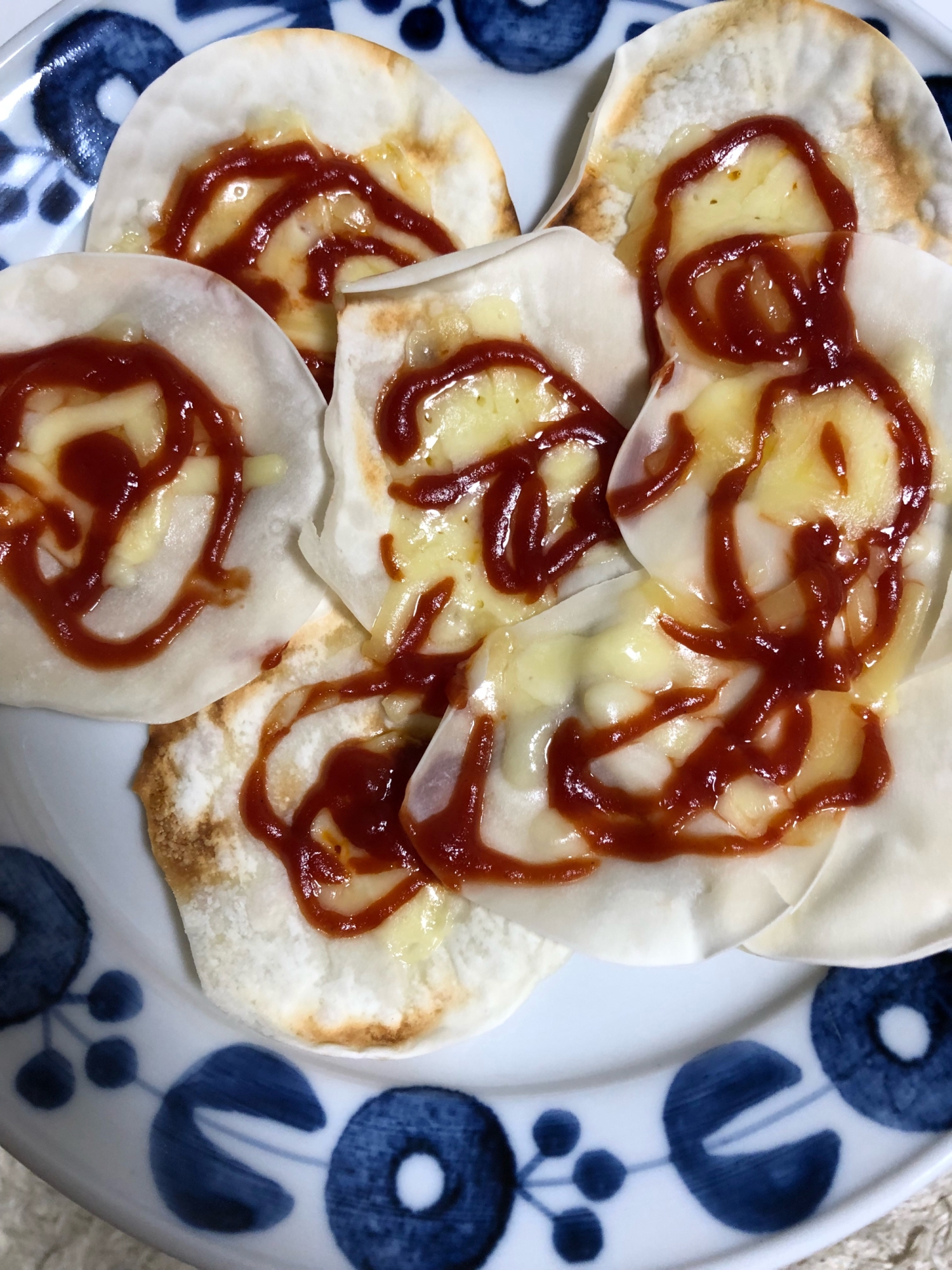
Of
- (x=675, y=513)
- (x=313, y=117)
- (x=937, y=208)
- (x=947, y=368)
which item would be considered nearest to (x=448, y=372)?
(x=675, y=513)

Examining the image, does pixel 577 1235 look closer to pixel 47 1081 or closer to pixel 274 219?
pixel 47 1081

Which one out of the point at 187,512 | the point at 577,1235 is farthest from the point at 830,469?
the point at 577,1235

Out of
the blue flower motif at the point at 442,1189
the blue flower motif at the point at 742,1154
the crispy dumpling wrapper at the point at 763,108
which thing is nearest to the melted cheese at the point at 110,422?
the crispy dumpling wrapper at the point at 763,108

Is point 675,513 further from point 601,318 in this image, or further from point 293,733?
point 293,733

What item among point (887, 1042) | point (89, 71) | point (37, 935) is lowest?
point (887, 1042)

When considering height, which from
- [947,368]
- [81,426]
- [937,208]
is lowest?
[947,368]
